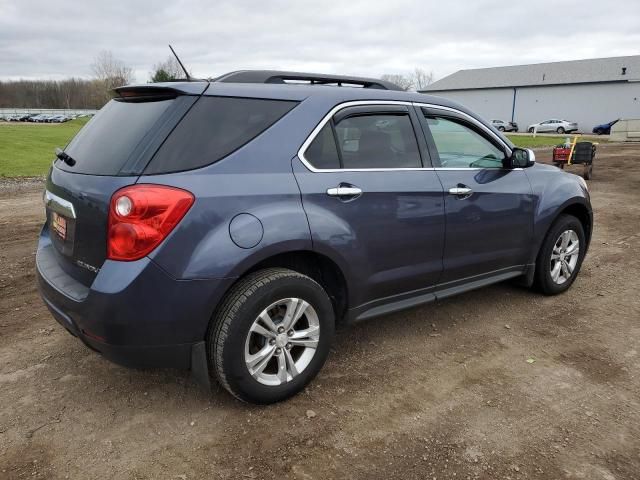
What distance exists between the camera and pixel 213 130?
272 centimetres

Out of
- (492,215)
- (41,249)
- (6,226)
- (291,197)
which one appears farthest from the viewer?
(6,226)

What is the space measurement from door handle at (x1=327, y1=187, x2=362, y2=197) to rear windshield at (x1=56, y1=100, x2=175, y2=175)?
1008mm

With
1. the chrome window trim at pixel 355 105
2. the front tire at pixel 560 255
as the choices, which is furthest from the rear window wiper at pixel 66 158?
the front tire at pixel 560 255

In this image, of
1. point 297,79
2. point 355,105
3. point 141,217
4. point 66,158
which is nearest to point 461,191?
point 355,105

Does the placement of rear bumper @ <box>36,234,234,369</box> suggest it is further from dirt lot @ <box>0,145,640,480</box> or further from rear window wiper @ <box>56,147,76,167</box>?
rear window wiper @ <box>56,147,76,167</box>

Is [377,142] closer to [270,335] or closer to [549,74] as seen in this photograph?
[270,335]

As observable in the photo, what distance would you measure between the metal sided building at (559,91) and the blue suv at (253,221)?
5123cm

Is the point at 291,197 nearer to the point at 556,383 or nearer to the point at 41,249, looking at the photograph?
the point at 41,249

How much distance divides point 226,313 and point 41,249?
1461 millimetres

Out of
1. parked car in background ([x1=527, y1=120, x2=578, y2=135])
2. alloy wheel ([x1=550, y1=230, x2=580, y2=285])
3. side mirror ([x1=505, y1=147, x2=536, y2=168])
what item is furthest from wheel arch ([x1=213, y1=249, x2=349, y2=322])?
parked car in background ([x1=527, y1=120, x2=578, y2=135])

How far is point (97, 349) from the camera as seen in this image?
262 centimetres

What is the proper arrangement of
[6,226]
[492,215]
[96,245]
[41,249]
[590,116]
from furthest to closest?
[590,116]
[6,226]
[492,215]
[41,249]
[96,245]

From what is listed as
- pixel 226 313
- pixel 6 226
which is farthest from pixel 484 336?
pixel 6 226

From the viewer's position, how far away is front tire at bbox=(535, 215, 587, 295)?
14.7ft
